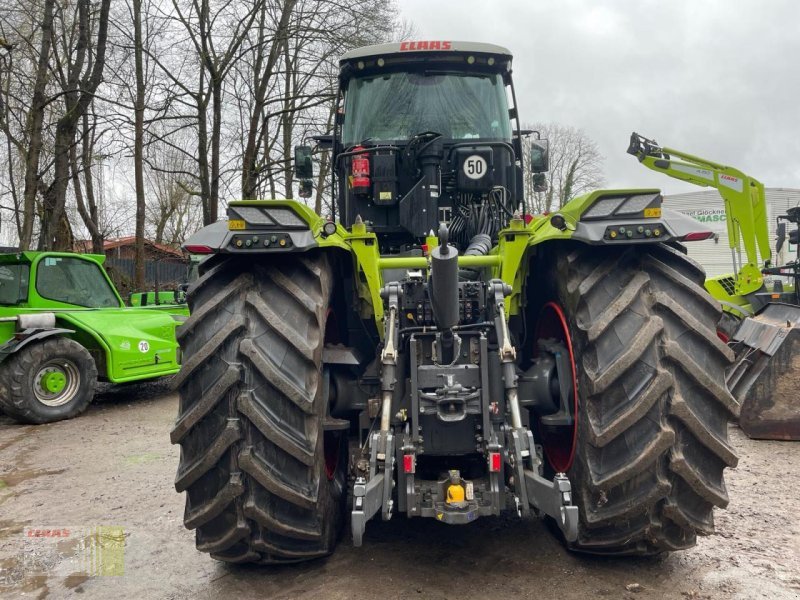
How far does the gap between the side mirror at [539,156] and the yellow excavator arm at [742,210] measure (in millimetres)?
6082

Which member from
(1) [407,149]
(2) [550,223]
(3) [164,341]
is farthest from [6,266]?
(2) [550,223]

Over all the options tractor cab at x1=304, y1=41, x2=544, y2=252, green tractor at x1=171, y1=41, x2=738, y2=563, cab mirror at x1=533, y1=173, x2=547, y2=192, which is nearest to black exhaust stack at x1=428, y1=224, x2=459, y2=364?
green tractor at x1=171, y1=41, x2=738, y2=563

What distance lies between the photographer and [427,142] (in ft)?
13.8

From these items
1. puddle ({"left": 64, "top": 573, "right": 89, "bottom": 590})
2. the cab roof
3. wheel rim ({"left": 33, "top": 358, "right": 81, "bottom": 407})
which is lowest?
puddle ({"left": 64, "top": 573, "right": 89, "bottom": 590})

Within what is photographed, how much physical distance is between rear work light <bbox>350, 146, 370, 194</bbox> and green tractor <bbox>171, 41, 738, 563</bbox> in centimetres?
101

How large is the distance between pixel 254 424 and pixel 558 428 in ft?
5.12

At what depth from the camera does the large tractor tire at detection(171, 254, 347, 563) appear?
2.83m

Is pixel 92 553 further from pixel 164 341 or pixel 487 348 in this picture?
pixel 164 341

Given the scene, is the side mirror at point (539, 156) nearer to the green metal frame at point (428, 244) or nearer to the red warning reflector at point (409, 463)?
the green metal frame at point (428, 244)

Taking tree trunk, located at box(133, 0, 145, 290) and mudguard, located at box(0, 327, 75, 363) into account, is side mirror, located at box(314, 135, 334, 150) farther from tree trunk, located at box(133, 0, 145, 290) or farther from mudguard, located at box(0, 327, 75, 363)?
tree trunk, located at box(133, 0, 145, 290)

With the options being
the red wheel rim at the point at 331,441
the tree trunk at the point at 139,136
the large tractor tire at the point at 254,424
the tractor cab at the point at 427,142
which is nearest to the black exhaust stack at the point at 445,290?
the large tractor tire at the point at 254,424

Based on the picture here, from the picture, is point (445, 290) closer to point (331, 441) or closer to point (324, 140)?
point (331, 441)

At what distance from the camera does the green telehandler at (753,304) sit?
5.98m

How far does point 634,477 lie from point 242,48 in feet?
56.4
